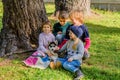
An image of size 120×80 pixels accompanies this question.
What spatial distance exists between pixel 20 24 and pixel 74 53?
127 centimetres

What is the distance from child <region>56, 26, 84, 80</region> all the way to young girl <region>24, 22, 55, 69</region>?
268mm

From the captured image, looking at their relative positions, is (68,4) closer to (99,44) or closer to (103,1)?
(99,44)

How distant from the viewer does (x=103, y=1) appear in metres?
18.5

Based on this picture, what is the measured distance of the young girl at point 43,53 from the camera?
694 cm

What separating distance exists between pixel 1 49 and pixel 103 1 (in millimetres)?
11466

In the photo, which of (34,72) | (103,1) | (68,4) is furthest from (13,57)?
(103,1)

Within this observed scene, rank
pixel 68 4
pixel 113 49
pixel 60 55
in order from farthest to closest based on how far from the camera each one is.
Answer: pixel 68 4 → pixel 113 49 → pixel 60 55

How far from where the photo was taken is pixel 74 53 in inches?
273

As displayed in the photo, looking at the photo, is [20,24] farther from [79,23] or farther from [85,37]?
[85,37]

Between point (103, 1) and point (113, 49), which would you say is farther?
point (103, 1)

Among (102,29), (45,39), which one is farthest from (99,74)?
(102,29)

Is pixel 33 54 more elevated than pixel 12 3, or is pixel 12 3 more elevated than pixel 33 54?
pixel 12 3

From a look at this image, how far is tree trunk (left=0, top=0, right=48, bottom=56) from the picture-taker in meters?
7.54

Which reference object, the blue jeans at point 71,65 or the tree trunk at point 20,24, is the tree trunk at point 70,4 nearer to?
the tree trunk at point 20,24
